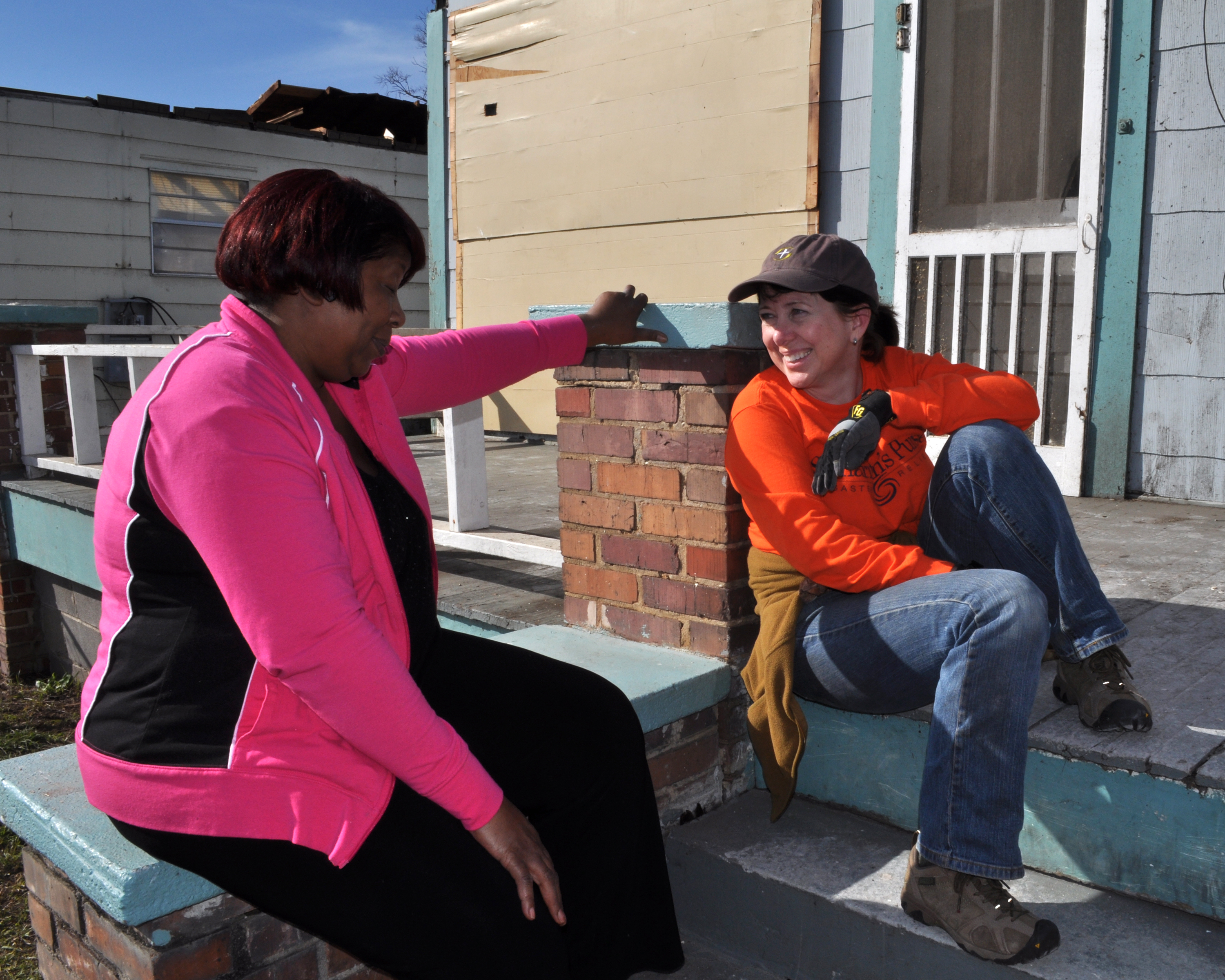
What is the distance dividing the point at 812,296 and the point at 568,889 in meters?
1.33

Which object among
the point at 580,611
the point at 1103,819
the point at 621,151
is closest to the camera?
the point at 1103,819

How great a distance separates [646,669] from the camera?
2432 millimetres

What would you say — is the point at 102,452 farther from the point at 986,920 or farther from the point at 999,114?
the point at 986,920

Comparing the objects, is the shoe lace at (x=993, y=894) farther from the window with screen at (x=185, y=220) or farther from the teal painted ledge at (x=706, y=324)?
the window with screen at (x=185, y=220)

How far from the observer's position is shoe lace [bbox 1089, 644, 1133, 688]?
2025 millimetres

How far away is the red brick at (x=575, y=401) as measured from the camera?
2.65 metres

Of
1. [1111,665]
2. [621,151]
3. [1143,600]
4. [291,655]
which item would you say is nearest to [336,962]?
[291,655]

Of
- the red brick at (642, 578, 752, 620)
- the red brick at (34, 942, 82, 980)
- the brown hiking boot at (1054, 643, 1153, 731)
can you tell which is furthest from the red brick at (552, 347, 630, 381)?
the red brick at (34, 942, 82, 980)

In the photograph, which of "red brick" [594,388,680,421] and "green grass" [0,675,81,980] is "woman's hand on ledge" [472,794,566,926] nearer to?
"red brick" [594,388,680,421]

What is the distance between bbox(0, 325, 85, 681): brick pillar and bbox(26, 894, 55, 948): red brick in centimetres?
427

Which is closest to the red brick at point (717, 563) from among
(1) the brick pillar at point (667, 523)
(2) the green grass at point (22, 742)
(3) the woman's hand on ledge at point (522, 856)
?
(1) the brick pillar at point (667, 523)

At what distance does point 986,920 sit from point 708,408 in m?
1.21

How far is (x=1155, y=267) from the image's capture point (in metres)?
4.46

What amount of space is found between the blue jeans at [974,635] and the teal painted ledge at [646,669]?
260mm
